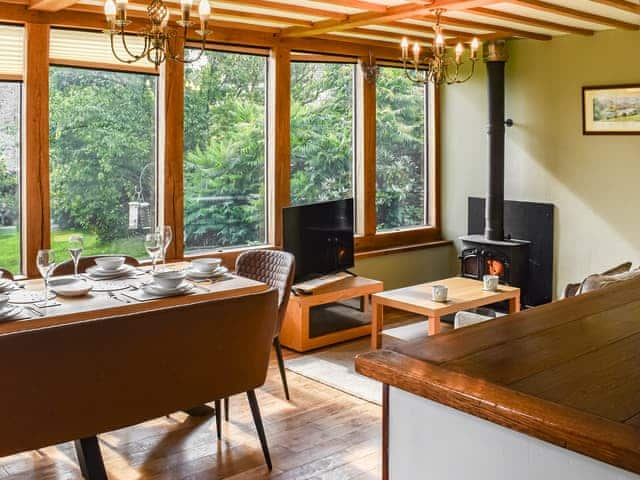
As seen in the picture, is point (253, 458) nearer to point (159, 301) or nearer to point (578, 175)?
point (159, 301)

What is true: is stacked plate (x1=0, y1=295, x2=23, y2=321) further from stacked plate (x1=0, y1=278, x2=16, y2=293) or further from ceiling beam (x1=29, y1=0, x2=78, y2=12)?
ceiling beam (x1=29, y1=0, x2=78, y2=12)

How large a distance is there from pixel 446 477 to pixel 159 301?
2.48 metres

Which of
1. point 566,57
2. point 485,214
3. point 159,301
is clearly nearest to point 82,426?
point 159,301

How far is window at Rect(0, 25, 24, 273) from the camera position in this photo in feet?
15.0

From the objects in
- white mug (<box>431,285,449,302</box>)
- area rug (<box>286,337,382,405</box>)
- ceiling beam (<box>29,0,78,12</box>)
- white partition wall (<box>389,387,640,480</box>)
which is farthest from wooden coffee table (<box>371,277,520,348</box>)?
white partition wall (<box>389,387,640,480</box>)

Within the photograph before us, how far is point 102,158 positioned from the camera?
505 cm

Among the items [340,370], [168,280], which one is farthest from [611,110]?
[168,280]

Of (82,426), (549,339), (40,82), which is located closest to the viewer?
(549,339)

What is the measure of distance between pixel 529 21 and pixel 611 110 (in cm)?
108

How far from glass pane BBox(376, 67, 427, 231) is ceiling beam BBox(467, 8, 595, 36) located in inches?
61.5

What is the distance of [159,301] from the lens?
11.4 ft

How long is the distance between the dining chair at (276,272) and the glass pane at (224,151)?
4.00 feet

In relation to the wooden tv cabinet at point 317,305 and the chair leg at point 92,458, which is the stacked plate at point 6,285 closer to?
the chair leg at point 92,458

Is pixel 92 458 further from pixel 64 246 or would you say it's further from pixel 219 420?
pixel 64 246
